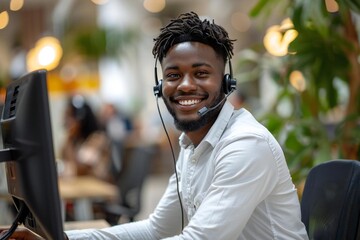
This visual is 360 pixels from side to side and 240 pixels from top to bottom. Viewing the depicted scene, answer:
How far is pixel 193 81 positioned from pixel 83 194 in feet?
9.49

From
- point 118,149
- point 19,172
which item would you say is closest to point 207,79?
point 19,172

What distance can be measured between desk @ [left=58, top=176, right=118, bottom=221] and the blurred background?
48 cm

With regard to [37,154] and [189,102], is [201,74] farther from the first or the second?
[37,154]

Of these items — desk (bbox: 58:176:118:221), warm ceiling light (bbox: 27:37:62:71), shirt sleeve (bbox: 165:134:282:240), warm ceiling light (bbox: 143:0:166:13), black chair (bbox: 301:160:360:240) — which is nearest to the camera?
shirt sleeve (bbox: 165:134:282:240)

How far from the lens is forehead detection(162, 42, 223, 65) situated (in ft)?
5.56

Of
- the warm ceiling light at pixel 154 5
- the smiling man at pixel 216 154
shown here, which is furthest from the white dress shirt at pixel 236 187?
the warm ceiling light at pixel 154 5

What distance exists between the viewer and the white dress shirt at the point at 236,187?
1511 millimetres

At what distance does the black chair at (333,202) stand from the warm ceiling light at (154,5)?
38.4ft

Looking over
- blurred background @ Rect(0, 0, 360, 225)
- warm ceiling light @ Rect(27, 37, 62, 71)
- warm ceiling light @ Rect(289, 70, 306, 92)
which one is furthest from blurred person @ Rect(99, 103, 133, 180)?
warm ceiling light @ Rect(289, 70, 306, 92)

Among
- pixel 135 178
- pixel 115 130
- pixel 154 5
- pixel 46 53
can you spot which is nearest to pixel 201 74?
pixel 135 178

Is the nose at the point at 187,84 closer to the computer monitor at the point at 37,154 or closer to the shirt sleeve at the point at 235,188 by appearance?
the shirt sleeve at the point at 235,188

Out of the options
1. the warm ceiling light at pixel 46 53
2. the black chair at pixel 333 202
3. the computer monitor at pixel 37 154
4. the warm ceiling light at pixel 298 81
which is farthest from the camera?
the warm ceiling light at pixel 46 53

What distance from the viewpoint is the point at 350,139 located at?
3.11 meters

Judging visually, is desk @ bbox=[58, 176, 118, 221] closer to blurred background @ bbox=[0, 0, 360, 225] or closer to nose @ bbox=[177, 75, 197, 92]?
blurred background @ bbox=[0, 0, 360, 225]
